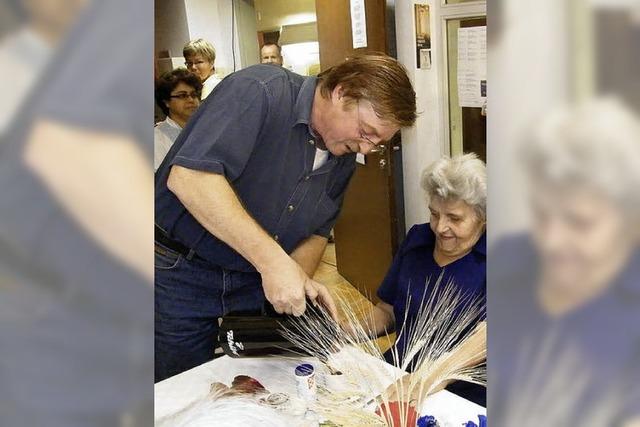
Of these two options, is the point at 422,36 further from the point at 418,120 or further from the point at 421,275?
the point at 421,275

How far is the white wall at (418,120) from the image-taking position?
121 inches

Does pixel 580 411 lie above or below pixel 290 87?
below

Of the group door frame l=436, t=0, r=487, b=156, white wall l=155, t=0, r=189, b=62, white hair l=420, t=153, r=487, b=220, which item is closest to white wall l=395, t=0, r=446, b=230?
door frame l=436, t=0, r=487, b=156

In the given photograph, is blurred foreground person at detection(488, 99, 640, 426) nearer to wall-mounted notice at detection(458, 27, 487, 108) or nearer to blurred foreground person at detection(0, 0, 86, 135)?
blurred foreground person at detection(0, 0, 86, 135)

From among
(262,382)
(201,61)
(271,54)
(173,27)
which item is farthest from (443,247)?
(173,27)

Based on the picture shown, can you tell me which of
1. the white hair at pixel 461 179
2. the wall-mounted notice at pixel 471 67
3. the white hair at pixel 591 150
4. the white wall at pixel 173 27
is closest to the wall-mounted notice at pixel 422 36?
the wall-mounted notice at pixel 471 67

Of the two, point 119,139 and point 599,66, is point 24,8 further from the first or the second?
point 599,66

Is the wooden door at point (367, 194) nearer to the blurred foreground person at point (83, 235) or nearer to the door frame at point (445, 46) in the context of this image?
the door frame at point (445, 46)

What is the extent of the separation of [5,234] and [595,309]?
0.33 meters

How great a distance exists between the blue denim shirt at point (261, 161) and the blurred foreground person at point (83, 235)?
103 cm

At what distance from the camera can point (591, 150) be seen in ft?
1.03

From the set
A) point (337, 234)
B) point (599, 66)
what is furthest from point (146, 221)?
point (337, 234)

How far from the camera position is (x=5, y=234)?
332mm

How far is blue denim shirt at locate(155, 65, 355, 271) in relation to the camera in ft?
4.56
